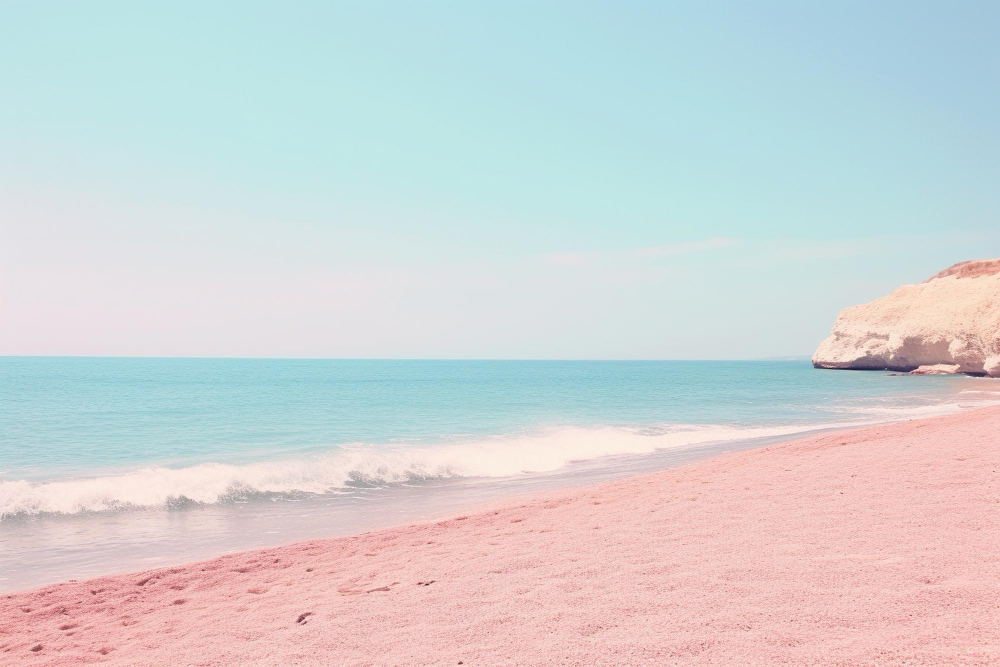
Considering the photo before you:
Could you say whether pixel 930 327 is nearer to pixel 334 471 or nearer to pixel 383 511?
pixel 334 471

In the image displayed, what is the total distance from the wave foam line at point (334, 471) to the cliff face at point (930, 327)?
156 feet

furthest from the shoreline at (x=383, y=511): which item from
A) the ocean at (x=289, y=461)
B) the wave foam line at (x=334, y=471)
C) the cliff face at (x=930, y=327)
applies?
the cliff face at (x=930, y=327)

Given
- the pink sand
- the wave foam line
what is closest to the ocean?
the wave foam line

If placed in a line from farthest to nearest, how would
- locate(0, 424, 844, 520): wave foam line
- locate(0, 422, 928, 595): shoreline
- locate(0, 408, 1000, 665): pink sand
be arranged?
locate(0, 424, 844, 520): wave foam line → locate(0, 422, 928, 595): shoreline → locate(0, 408, 1000, 665): pink sand

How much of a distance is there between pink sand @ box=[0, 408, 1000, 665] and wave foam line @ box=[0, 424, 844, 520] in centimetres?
505

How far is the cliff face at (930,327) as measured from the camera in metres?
55.5

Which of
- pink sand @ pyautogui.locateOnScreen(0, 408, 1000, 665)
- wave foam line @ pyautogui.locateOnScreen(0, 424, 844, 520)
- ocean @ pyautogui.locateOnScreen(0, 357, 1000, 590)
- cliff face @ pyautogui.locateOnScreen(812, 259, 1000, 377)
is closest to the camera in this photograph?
pink sand @ pyautogui.locateOnScreen(0, 408, 1000, 665)

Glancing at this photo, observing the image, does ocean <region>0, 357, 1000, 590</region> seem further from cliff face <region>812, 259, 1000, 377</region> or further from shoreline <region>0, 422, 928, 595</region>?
cliff face <region>812, 259, 1000, 377</region>

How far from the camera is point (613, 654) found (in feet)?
11.7

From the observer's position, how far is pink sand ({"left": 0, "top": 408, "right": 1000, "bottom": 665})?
12.0ft

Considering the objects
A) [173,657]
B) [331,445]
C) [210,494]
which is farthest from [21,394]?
[173,657]

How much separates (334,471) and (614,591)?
10530 mm

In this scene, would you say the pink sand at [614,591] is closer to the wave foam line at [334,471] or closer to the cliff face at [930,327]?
the wave foam line at [334,471]

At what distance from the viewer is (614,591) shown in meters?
4.65
